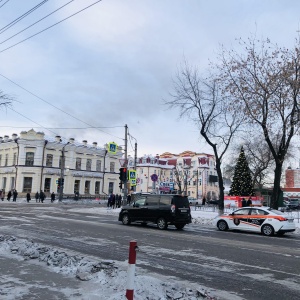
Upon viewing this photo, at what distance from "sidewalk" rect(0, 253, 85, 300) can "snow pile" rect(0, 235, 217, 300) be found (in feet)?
0.81

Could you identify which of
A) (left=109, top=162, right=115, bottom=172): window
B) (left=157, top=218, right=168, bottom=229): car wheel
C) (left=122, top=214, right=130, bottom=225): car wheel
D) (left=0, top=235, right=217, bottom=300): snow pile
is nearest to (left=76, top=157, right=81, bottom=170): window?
(left=109, top=162, right=115, bottom=172): window

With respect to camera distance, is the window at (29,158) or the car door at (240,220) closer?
the car door at (240,220)

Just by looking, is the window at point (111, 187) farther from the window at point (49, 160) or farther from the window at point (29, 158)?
the window at point (29, 158)

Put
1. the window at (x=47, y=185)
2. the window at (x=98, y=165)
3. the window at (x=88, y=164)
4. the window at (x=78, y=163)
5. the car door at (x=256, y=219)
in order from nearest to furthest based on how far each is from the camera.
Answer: the car door at (x=256, y=219), the window at (x=47, y=185), the window at (x=78, y=163), the window at (x=88, y=164), the window at (x=98, y=165)

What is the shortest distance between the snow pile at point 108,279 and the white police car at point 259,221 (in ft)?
37.4

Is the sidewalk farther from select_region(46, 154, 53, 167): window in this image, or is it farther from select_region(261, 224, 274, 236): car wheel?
select_region(46, 154, 53, 167): window

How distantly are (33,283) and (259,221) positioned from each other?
14287 millimetres

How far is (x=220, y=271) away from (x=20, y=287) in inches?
178

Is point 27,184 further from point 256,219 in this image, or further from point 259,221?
point 259,221

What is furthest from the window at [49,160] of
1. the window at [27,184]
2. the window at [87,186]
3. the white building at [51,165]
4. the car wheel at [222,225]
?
the car wheel at [222,225]

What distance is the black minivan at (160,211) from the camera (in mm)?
18719

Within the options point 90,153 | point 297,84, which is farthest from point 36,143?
point 297,84

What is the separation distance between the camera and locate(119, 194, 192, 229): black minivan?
1872 cm

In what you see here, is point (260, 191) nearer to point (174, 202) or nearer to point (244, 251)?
point (174, 202)
